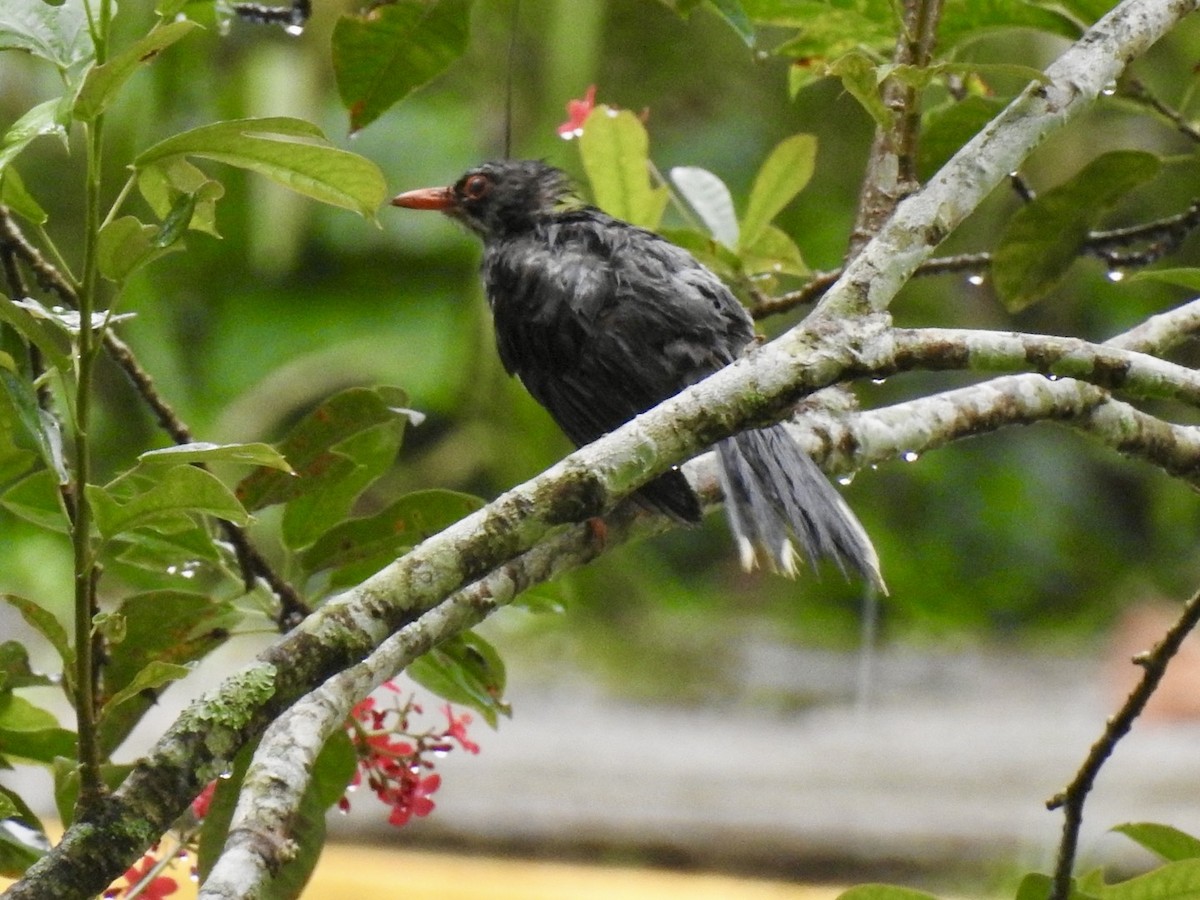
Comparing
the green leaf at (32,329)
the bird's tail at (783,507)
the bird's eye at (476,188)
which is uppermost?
the bird's eye at (476,188)

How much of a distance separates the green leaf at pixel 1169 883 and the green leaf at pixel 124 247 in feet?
4.62

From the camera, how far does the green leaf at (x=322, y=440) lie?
7.07ft

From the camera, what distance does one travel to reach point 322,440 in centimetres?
218

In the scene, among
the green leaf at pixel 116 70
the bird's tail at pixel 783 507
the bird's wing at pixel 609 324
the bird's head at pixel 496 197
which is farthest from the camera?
the bird's head at pixel 496 197

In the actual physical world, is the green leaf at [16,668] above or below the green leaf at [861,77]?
→ below

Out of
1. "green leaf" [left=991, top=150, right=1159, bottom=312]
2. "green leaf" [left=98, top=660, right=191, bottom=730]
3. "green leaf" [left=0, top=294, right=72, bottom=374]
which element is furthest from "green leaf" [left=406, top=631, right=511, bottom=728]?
"green leaf" [left=991, top=150, right=1159, bottom=312]

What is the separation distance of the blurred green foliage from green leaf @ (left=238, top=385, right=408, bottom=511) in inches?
150

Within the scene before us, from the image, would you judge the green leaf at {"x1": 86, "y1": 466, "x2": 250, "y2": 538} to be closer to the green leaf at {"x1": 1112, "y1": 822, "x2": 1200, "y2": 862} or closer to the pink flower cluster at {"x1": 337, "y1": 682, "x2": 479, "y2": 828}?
the pink flower cluster at {"x1": 337, "y1": 682, "x2": 479, "y2": 828}

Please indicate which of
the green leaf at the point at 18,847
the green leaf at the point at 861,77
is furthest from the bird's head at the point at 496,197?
the green leaf at the point at 18,847

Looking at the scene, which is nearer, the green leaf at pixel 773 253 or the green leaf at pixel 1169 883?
the green leaf at pixel 1169 883

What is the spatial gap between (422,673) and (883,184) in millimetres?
1138

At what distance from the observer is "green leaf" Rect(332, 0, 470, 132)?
244 cm

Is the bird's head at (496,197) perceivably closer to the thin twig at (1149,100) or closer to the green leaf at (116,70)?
the thin twig at (1149,100)

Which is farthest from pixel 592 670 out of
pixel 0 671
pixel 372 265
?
pixel 0 671
